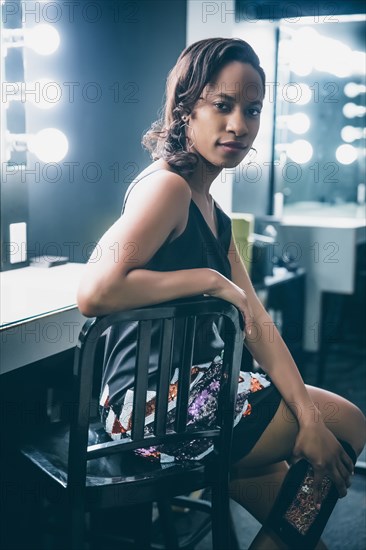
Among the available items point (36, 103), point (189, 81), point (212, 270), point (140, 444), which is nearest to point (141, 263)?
point (212, 270)

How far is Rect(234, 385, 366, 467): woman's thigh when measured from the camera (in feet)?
4.61

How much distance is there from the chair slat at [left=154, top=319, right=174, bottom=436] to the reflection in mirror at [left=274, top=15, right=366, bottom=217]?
120 inches

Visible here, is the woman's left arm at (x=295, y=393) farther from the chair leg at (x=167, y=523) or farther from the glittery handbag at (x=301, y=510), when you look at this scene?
the chair leg at (x=167, y=523)

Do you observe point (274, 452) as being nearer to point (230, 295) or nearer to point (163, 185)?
point (230, 295)

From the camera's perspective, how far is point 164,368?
1.15 m

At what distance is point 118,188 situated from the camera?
2.88 meters

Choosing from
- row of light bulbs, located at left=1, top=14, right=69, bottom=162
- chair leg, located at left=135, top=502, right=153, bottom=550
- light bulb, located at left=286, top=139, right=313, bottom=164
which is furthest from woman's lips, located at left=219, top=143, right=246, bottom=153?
light bulb, located at left=286, top=139, right=313, bottom=164

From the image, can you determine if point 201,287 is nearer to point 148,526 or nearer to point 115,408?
point 115,408

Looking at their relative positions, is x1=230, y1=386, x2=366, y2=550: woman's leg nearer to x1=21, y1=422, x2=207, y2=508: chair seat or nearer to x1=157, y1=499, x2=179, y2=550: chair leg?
x1=21, y1=422, x2=207, y2=508: chair seat

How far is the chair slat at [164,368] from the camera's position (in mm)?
1138

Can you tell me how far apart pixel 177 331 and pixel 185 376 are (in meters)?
0.18

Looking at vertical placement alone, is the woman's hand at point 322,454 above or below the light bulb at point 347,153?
below

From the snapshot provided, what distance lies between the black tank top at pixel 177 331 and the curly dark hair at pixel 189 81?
0.10 m

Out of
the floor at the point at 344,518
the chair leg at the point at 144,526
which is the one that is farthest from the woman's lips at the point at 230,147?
the floor at the point at 344,518
